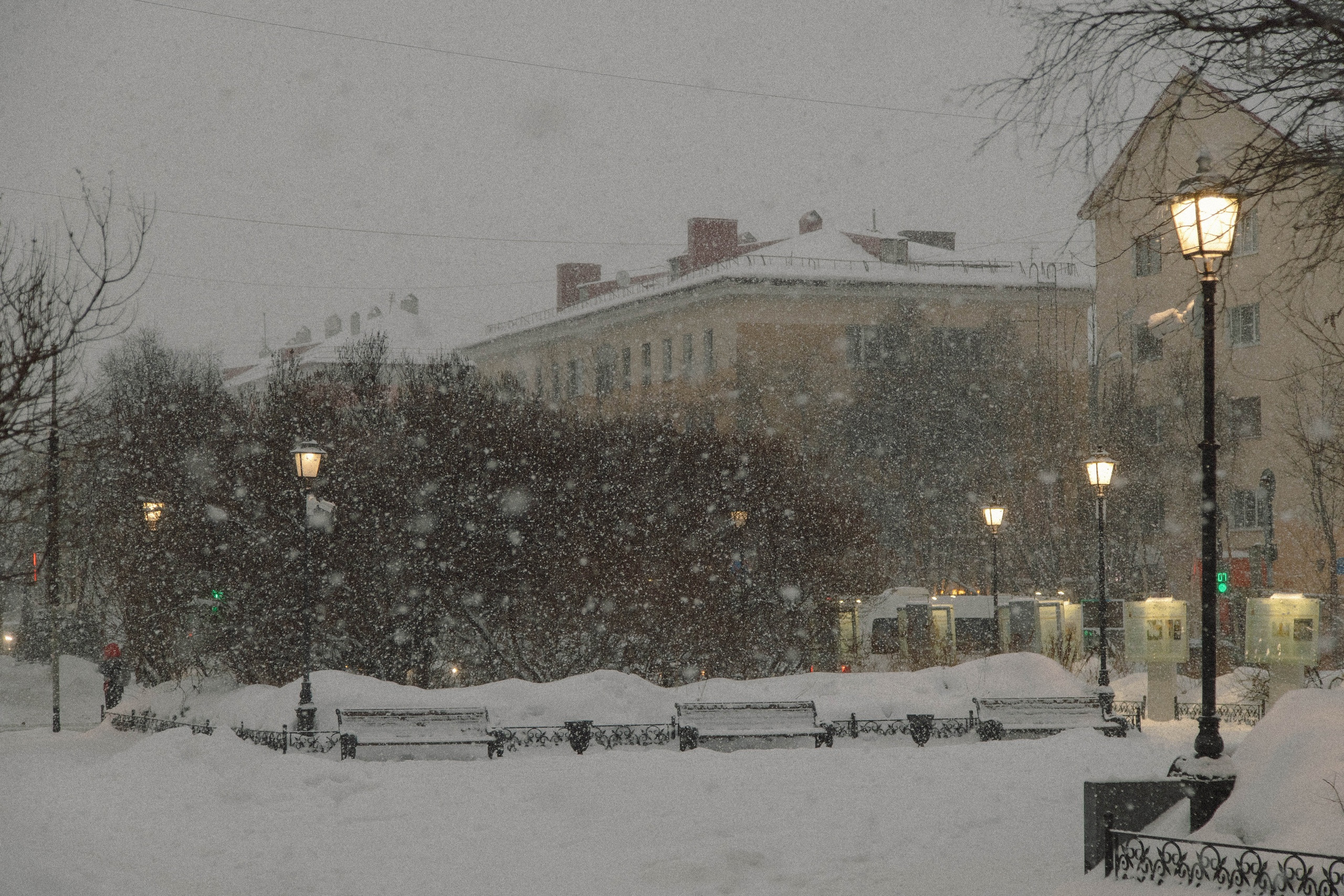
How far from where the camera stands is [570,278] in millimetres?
71938

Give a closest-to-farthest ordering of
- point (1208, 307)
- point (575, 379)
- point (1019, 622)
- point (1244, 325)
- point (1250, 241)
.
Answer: point (1208, 307) < point (1019, 622) < point (1250, 241) < point (1244, 325) < point (575, 379)

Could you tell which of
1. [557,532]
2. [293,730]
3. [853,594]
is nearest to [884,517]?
[853,594]

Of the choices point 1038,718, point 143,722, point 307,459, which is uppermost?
point 307,459

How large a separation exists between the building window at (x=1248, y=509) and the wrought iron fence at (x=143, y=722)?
33.0 meters

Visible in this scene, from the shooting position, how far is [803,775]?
1501 centimetres

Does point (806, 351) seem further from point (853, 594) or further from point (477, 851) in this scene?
point (477, 851)

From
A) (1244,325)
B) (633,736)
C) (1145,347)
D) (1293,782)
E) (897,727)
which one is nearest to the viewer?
(1293,782)

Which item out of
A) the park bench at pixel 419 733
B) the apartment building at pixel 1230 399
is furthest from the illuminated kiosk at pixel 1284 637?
the apartment building at pixel 1230 399

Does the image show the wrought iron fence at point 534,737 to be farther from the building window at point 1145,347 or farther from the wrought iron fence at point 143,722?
the building window at point 1145,347

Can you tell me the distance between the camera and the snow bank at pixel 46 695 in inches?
1287

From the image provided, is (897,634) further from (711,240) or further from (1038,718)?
(711,240)

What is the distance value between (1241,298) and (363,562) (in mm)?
30945

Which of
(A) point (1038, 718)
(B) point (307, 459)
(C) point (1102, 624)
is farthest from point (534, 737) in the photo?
(C) point (1102, 624)

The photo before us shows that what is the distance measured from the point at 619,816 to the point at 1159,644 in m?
12.7
